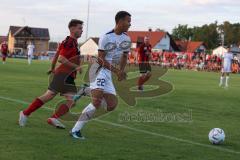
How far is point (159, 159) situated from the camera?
297 inches

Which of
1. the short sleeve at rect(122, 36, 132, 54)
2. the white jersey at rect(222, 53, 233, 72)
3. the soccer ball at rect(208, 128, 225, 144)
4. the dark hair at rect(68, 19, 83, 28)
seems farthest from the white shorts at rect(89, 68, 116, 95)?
the white jersey at rect(222, 53, 233, 72)

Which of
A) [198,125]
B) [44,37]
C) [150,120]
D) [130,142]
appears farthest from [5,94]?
[44,37]

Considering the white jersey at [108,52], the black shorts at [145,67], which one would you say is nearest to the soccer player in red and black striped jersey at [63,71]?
the white jersey at [108,52]

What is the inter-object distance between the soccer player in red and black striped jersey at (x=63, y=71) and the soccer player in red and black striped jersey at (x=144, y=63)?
998 centimetres

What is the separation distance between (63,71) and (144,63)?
10881 millimetres

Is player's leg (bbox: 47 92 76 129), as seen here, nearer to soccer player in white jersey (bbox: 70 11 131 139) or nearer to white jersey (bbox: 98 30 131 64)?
soccer player in white jersey (bbox: 70 11 131 139)

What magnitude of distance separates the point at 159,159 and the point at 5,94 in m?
8.65

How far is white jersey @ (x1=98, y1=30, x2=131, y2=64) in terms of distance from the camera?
8.73 m

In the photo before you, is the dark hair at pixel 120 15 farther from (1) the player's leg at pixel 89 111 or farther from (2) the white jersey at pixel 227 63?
(2) the white jersey at pixel 227 63

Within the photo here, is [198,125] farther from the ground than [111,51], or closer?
closer

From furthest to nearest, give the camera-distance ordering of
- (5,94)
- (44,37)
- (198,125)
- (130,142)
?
1. (44,37)
2. (5,94)
3. (198,125)
4. (130,142)

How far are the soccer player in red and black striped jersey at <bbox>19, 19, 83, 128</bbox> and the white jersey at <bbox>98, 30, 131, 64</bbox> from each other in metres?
1.00

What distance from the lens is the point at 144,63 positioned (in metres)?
20.5

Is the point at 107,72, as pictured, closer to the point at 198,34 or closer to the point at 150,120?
the point at 150,120
